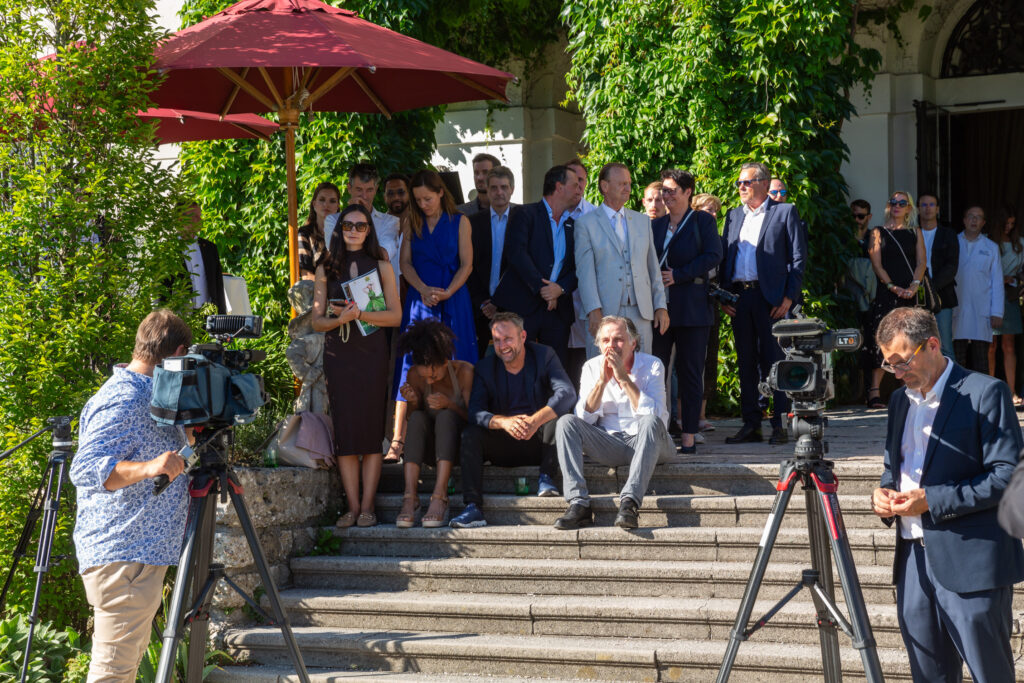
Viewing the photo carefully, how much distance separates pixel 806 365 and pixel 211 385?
7.11 ft

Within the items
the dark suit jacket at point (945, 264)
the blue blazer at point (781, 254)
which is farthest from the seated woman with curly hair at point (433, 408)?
the dark suit jacket at point (945, 264)

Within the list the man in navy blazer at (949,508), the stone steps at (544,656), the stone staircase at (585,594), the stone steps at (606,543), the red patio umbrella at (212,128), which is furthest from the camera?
the red patio umbrella at (212,128)

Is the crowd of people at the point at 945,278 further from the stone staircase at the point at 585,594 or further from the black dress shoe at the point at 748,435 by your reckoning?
the stone staircase at the point at 585,594

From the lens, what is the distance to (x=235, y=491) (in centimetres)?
468

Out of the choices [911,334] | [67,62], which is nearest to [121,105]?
[67,62]

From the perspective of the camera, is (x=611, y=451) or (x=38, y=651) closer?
(x=38, y=651)

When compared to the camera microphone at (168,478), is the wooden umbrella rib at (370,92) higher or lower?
higher

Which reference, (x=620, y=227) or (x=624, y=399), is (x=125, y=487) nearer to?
(x=624, y=399)

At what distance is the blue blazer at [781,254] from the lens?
743cm

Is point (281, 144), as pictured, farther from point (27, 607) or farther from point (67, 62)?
point (27, 607)

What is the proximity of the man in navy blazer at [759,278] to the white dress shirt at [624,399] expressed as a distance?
3.39ft

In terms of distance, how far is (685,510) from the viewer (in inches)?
248

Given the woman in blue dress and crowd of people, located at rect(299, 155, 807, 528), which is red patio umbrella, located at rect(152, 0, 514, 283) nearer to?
crowd of people, located at rect(299, 155, 807, 528)

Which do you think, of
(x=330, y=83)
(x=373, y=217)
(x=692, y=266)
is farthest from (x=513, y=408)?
(x=330, y=83)
